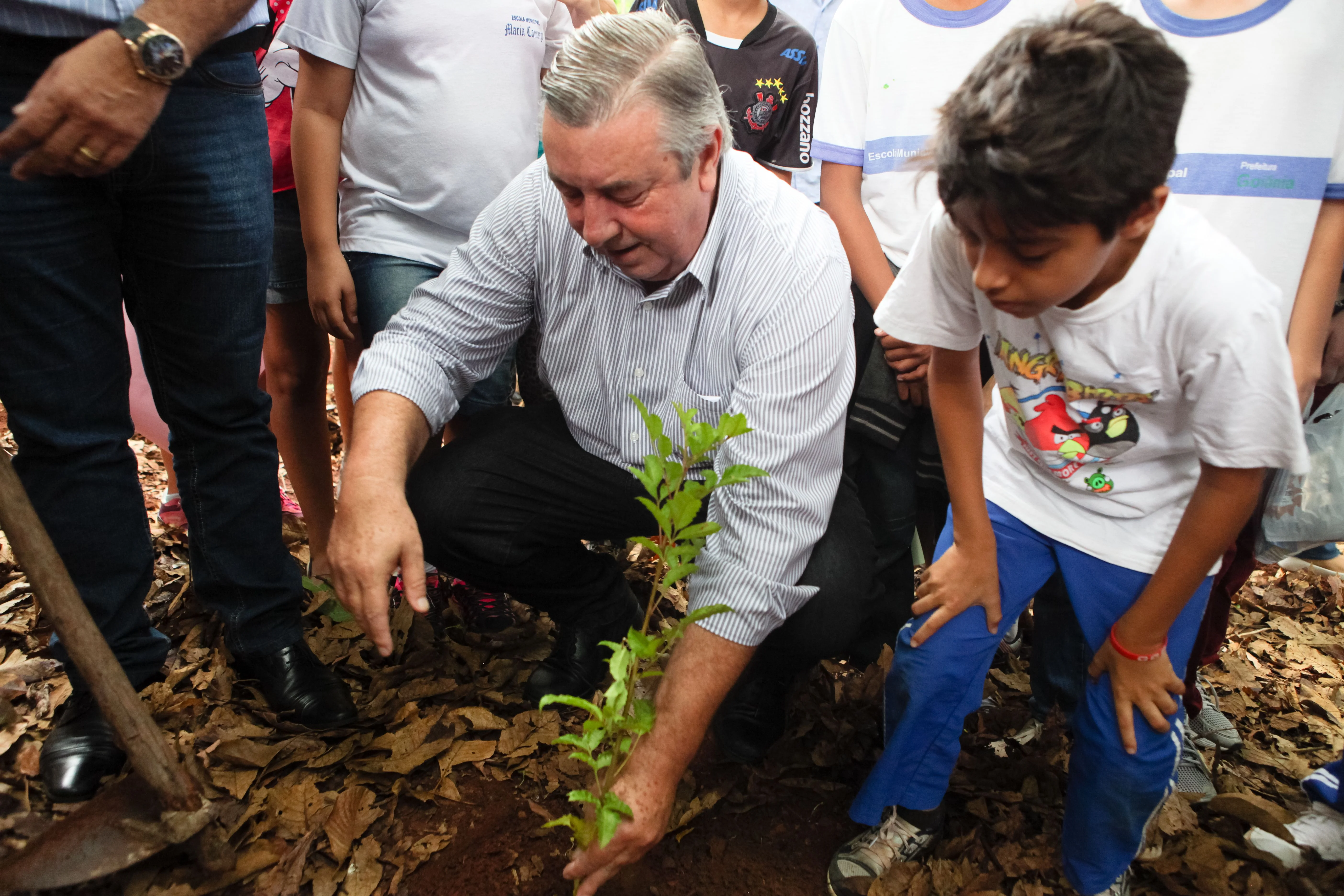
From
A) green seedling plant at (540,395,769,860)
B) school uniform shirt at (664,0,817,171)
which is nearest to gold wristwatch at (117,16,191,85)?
green seedling plant at (540,395,769,860)

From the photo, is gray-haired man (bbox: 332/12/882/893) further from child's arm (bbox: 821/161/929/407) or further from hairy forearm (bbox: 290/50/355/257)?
hairy forearm (bbox: 290/50/355/257)

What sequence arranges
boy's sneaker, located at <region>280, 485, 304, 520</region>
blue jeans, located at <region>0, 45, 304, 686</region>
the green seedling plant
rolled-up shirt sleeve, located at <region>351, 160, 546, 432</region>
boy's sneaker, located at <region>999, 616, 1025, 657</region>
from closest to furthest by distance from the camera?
the green seedling plant < blue jeans, located at <region>0, 45, 304, 686</region> < rolled-up shirt sleeve, located at <region>351, 160, 546, 432</region> < boy's sneaker, located at <region>999, 616, 1025, 657</region> < boy's sneaker, located at <region>280, 485, 304, 520</region>

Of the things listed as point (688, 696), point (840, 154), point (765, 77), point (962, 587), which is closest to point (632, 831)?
point (688, 696)

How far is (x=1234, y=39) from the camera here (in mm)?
1921

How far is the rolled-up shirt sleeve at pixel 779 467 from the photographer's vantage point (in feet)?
5.52

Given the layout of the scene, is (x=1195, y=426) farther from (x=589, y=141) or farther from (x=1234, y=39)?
(x=589, y=141)

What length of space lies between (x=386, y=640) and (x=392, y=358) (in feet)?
2.11

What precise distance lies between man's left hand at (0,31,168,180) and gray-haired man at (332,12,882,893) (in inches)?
24.7

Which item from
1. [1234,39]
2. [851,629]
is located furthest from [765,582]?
[1234,39]

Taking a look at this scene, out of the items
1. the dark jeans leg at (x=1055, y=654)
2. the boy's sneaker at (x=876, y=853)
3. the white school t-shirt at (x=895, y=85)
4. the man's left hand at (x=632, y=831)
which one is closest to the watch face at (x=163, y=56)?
the man's left hand at (x=632, y=831)

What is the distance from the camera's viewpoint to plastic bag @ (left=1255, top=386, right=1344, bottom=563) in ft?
6.31

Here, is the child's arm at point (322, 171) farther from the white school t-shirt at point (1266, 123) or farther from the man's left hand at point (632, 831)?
the white school t-shirt at point (1266, 123)

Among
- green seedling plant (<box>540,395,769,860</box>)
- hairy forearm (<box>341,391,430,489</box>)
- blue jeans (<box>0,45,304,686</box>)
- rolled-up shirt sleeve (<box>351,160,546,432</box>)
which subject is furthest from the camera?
rolled-up shirt sleeve (<box>351,160,546,432</box>)

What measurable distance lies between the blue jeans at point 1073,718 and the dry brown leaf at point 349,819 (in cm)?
110
